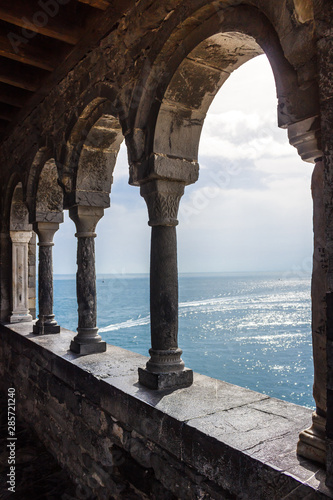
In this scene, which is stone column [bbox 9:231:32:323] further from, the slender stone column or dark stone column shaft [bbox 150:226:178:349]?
the slender stone column

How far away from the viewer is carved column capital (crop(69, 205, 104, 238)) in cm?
420

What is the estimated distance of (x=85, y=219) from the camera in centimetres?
420

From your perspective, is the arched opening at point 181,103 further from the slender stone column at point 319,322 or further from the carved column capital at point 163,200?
the slender stone column at point 319,322

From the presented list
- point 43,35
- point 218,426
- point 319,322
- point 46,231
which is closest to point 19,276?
point 46,231

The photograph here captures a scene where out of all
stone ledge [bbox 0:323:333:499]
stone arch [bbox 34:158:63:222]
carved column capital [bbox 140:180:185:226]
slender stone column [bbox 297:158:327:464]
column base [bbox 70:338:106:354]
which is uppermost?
stone arch [bbox 34:158:63:222]

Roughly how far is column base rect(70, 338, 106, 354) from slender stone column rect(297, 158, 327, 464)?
103 inches

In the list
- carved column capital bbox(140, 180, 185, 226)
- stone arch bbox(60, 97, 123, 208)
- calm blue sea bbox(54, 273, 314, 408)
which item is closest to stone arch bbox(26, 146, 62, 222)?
stone arch bbox(60, 97, 123, 208)

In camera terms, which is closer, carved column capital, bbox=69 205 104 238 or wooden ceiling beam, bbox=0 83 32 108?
carved column capital, bbox=69 205 104 238

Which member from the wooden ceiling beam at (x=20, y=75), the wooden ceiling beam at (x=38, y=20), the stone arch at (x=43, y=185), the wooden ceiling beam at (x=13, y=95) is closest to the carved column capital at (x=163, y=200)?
the wooden ceiling beam at (x=38, y=20)

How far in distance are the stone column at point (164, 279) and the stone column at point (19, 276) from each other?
4.11 metres

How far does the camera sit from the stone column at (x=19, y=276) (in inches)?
254

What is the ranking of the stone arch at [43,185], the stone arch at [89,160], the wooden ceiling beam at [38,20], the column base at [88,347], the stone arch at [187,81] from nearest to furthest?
the stone arch at [187,81] < the wooden ceiling beam at [38,20] < the column base at [88,347] < the stone arch at [89,160] < the stone arch at [43,185]

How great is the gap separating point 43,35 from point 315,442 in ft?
14.4

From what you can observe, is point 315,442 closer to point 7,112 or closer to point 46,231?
point 46,231
